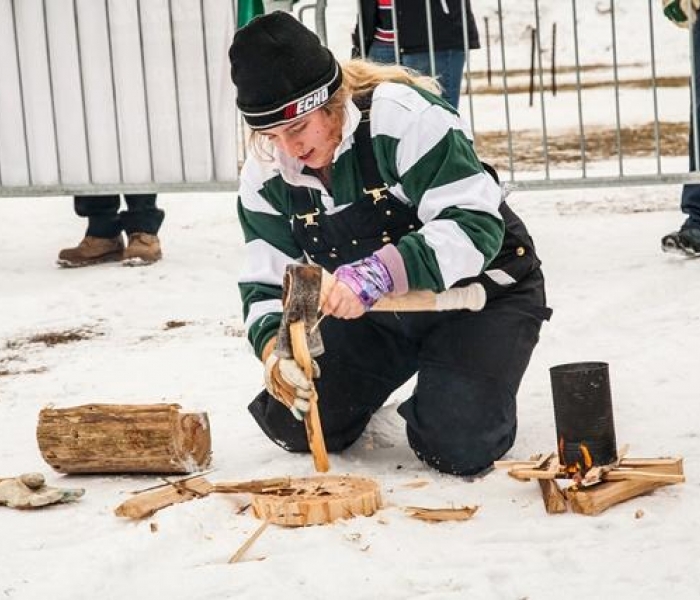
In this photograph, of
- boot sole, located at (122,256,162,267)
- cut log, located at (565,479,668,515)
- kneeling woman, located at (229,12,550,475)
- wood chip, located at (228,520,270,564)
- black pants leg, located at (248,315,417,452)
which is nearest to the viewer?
wood chip, located at (228,520,270,564)

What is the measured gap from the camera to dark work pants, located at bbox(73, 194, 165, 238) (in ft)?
21.9

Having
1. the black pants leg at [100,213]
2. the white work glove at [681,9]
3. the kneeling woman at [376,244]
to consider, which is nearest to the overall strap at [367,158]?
the kneeling woman at [376,244]

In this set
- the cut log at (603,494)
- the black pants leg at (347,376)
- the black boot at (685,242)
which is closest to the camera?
the cut log at (603,494)

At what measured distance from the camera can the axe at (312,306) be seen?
3.01 m

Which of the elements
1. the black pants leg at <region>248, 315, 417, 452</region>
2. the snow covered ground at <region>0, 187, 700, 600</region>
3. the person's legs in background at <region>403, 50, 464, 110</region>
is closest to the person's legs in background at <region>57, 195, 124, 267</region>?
the snow covered ground at <region>0, 187, 700, 600</region>

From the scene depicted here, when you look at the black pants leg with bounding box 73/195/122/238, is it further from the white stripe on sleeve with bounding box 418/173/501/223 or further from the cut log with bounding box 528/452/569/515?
the cut log with bounding box 528/452/569/515

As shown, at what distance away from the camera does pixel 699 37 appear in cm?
586

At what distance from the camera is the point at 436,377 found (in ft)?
11.4

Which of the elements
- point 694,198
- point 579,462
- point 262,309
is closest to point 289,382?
point 262,309

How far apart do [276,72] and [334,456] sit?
3.59ft

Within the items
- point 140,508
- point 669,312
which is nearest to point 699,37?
point 669,312

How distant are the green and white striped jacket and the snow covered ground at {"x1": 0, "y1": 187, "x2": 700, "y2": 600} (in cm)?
50

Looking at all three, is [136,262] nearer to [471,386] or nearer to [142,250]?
[142,250]

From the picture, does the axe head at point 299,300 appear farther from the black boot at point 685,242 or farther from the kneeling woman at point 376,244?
the black boot at point 685,242
